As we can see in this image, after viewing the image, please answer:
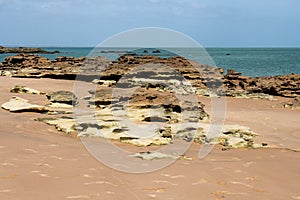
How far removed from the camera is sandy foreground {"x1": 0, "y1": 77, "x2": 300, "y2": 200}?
439 cm

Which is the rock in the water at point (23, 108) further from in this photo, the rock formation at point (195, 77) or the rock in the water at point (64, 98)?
the rock formation at point (195, 77)

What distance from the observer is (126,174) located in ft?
17.1

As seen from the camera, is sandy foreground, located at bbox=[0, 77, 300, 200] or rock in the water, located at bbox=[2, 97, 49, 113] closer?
sandy foreground, located at bbox=[0, 77, 300, 200]

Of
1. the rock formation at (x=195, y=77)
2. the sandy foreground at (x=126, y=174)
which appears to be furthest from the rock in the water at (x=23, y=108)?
the rock formation at (x=195, y=77)

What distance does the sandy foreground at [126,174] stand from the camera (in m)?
4.39

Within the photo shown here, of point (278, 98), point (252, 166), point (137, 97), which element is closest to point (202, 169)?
point (252, 166)

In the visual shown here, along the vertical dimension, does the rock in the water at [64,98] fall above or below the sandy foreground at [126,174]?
above

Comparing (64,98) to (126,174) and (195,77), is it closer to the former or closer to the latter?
(126,174)

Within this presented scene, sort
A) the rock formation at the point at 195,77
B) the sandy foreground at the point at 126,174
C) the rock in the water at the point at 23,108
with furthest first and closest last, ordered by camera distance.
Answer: the rock formation at the point at 195,77, the rock in the water at the point at 23,108, the sandy foreground at the point at 126,174

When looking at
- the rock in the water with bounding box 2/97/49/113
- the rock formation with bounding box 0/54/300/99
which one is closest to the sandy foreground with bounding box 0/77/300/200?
the rock in the water with bounding box 2/97/49/113

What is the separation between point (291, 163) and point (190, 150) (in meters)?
1.90

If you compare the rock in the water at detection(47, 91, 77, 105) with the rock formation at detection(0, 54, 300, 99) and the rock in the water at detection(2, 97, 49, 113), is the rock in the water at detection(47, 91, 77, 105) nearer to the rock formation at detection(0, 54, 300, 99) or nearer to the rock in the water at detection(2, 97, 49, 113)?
the rock in the water at detection(2, 97, 49, 113)

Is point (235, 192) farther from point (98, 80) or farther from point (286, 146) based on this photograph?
point (98, 80)

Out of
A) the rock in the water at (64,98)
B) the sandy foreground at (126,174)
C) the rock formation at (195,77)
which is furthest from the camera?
the rock formation at (195,77)
